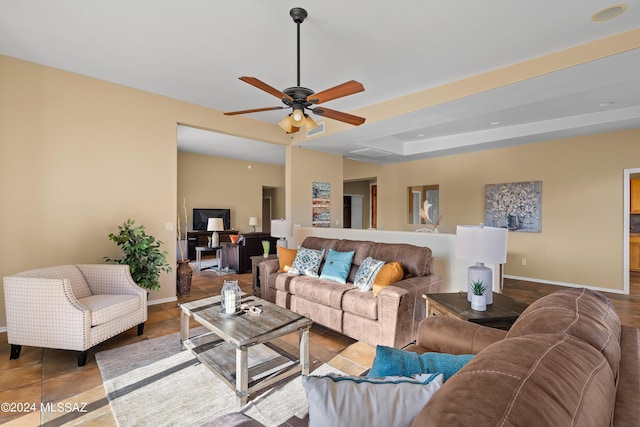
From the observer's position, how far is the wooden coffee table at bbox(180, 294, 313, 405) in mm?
1912

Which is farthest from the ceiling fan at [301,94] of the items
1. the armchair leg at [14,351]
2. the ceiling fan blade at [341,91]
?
the armchair leg at [14,351]

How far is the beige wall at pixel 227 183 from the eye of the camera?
8031 millimetres

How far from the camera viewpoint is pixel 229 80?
3594mm

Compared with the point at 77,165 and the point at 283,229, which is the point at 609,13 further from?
the point at 77,165

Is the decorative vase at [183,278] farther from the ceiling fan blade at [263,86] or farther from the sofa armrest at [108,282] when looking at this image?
the ceiling fan blade at [263,86]

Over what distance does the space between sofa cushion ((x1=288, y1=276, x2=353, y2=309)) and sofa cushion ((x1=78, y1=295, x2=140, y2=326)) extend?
5.34 feet

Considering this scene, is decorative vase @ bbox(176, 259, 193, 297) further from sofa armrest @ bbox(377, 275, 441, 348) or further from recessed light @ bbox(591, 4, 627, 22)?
recessed light @ bbox(591, 4, 627, 22)

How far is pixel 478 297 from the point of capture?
2074 mm

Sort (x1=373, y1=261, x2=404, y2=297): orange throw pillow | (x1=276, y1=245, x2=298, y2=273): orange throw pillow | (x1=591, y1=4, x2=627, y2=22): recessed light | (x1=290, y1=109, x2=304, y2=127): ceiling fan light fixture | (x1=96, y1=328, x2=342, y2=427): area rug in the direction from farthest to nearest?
1. (x1=276, y1=245, x2=298, y2=273): orange throw pillow
2. (x1=373, y1=261, x2=404, y2=297): orange throw pillow
3. (x1=290, y1=109, x2=304, y2=127): ceiling fan light fixture
4. (x1=591, y1=4, x2=627, y2=22): recessed light
5. (x1=96, y1=328, x2=342, y2=427): area rug

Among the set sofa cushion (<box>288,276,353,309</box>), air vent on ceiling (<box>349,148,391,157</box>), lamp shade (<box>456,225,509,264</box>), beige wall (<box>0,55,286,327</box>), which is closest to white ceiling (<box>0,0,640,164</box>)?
beige wall (<box>0,55,286,327</box>)

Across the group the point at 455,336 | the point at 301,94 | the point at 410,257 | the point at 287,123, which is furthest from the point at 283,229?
the point at 455,336

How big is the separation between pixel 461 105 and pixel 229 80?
9.52 ft

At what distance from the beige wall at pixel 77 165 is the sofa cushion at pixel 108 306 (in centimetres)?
115

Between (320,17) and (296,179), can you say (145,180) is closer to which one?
(296,179)
